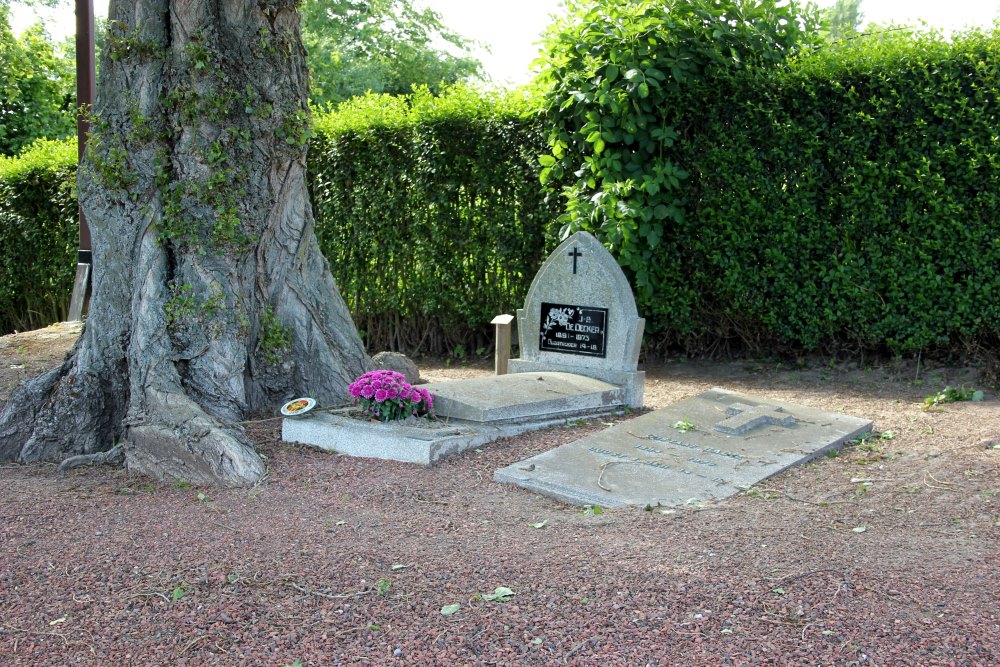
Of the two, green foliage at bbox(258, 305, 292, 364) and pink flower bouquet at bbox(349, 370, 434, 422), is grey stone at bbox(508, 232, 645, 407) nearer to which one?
pink flower bouquet at bbox(349, 370, 434, 422)

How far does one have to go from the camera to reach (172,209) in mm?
5812

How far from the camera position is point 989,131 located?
286 inches

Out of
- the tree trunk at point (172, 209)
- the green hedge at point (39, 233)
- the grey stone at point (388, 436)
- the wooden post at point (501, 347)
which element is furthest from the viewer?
the green hedge at point (39, 233)

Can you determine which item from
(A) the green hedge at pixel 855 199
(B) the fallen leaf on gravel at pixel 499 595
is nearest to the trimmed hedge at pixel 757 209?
(A) the green hedge at pixel 855 199

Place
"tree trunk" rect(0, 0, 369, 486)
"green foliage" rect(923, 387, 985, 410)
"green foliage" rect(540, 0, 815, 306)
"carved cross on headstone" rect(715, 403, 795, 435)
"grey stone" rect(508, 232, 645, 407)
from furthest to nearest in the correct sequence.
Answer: "green foliage" rect(540, 0, 815, 306)
"grey stone" rect(508, 232, 645, 407)
"green foliage" rect(923, 387, 985, 410)
"carved cross on headstone" rect(715, 403, 795, 435)
"tree trunk" rect(0, 0, 369, 486)

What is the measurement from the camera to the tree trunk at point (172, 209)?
5.78 metres

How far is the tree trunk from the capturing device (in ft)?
19.0

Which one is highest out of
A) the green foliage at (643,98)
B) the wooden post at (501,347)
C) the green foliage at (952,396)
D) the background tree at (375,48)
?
the background tree at (375,48)

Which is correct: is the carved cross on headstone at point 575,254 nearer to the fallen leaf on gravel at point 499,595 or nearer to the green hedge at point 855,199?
the green hedge at point 855,199

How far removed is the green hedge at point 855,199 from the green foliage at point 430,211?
1.68 metres

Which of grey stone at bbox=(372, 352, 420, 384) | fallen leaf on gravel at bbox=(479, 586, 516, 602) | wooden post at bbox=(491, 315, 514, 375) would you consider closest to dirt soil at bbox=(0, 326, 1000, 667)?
fallen leaf on gravel at bbox=(479, 586, 516, 602)

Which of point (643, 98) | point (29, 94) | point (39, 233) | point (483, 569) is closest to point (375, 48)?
point (29, 94)

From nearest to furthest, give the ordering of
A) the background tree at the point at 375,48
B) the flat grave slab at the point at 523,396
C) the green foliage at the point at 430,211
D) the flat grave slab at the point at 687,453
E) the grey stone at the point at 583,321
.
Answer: the flat grave slab at the point at 687,453 < the flat grave slab at the point at 523,396 < the grey stone at the point at 583,321 < the green foliage at the point at 430,211 < the background tree at the point at 375,48

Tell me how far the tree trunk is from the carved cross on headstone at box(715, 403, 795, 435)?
3201 mm
